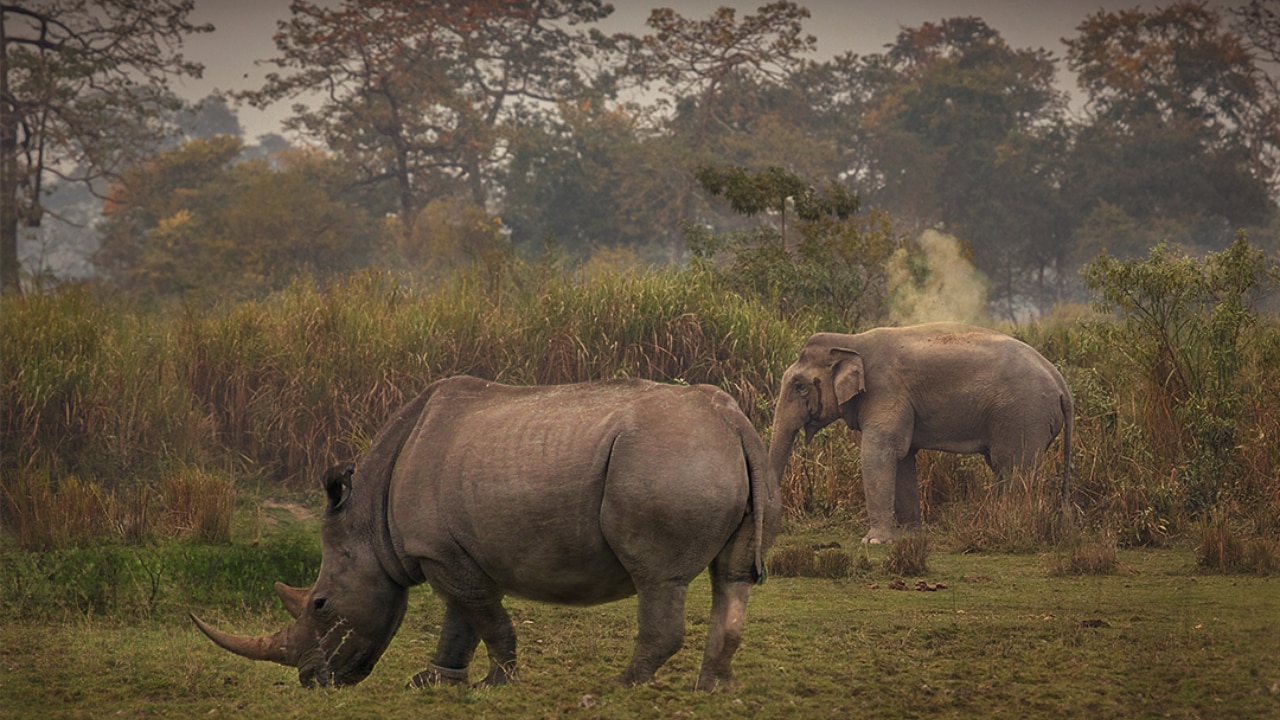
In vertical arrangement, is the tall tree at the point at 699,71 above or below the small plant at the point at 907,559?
above

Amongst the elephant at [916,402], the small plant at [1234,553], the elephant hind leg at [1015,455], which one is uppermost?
the elephant at [916,402]

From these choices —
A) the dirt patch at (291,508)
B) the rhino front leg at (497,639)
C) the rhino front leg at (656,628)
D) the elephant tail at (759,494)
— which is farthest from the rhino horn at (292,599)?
the dirt patch at (291,508)

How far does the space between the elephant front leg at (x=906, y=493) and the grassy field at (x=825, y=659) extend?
2.08 m

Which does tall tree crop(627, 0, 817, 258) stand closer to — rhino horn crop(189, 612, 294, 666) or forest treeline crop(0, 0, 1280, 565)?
forest treeline crop(0, 0, 1280, 565)

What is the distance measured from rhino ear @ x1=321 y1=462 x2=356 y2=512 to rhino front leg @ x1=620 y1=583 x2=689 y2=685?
145 cm

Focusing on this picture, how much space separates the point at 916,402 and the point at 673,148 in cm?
2947

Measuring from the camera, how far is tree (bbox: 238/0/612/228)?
36.4m

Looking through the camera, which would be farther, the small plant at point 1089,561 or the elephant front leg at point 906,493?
the elephant front leg at point 906,493

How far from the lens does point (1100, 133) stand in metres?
40.7

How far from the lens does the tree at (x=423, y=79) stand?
36.4 meters

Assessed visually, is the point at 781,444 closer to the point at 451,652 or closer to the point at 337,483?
the point at 451,652

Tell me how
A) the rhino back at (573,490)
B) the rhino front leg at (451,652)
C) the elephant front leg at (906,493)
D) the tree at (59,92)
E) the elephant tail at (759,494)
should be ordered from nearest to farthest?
the rhino back at (573,490) < the elephant tail at (759,494) < the rhino front leg at (451,652) < the elephant front leg at (906,493) < the tree at (59,92)

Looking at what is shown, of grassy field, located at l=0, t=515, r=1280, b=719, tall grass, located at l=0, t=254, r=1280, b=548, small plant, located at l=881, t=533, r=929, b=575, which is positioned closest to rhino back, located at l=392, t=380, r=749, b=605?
grassy field, located at l=0, t=515, r=1280, b=719

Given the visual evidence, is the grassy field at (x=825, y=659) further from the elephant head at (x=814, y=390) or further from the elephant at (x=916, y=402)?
the elephant head at (x=814, y=390)
